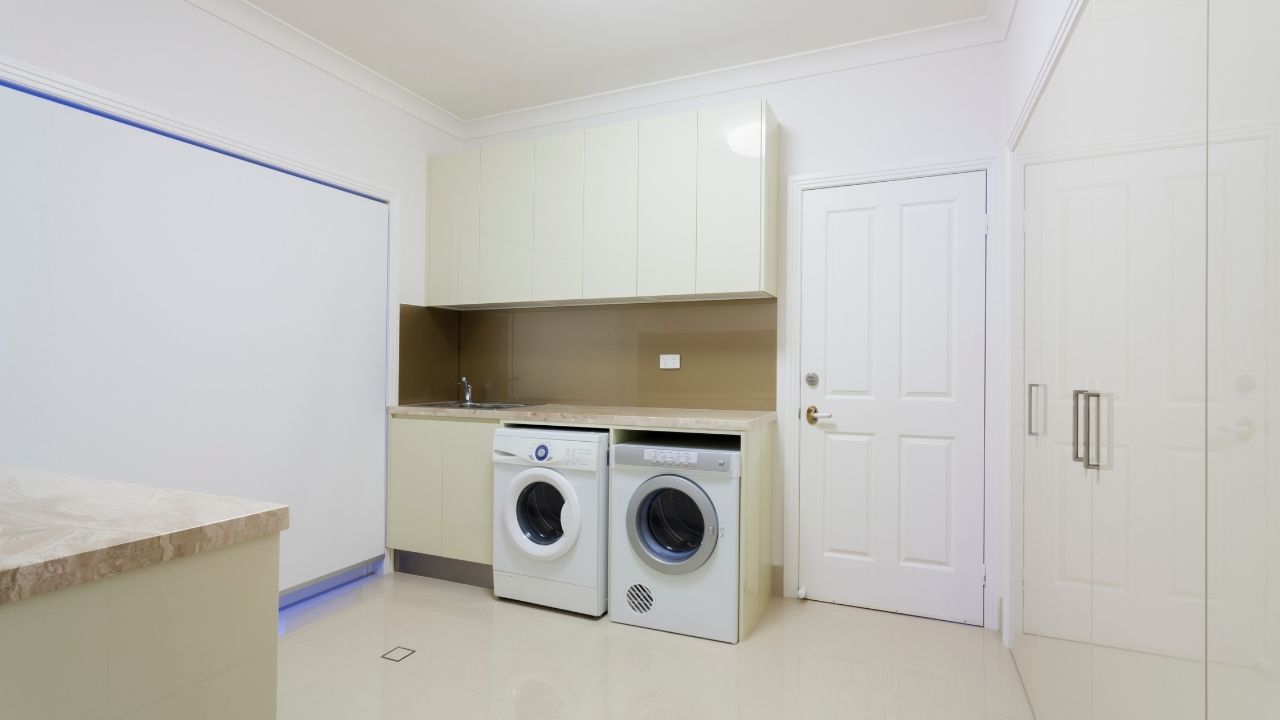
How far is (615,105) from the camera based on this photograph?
3.46m

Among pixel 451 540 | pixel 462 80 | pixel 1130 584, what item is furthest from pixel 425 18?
pixel 1130 584

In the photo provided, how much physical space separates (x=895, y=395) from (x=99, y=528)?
111 inches

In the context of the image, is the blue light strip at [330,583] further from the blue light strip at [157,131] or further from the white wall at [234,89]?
the blue light strip at [157,131]

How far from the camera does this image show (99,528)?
2.80ft

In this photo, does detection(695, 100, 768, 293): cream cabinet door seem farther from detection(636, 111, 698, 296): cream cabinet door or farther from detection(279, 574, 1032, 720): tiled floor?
detection(279, 574, 1032, 720): tiled floor

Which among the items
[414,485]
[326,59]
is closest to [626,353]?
[414,485]

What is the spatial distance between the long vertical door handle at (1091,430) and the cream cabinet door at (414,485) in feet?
9.19

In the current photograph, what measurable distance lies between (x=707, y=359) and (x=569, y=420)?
2.78ft

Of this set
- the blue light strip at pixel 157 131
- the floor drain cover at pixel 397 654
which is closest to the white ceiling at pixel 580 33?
the blue light strip at pixel 157 131

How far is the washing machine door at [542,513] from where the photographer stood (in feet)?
9.07

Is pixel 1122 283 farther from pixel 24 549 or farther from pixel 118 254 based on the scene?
pixel 118 254

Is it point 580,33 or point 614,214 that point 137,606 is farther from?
point 580,33

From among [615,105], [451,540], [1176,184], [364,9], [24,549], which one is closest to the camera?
[24,549]

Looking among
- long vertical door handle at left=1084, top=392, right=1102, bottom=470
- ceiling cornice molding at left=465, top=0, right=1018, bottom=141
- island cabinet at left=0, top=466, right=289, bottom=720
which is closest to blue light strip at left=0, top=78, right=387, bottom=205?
ceiling cornice molding at left=465, top=0, right=1018, bottom=141
